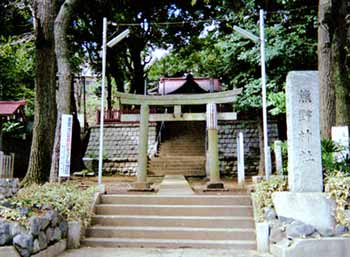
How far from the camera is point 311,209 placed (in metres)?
4.92

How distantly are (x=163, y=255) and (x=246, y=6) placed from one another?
357 inches

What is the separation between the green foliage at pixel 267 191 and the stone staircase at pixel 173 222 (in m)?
0.35

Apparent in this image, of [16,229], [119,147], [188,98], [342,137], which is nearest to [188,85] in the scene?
[119,147]

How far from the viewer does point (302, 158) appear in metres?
5.07

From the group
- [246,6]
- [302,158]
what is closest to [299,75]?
[302,158]

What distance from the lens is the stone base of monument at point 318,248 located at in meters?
4.52

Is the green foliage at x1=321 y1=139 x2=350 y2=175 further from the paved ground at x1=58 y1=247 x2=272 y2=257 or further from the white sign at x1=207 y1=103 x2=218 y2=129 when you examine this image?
the white sign at x1=207 y1=103 x2=218 y2=129

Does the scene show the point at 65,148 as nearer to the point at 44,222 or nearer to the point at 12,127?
the point at 44,222

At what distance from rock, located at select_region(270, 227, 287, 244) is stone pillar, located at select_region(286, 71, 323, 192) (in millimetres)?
602

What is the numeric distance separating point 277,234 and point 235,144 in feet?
34.7

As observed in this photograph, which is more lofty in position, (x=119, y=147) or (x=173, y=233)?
(x=119, y=147)

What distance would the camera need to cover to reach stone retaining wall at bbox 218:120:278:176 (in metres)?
14.9

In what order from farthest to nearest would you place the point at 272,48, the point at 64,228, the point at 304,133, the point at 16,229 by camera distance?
the point at 272,48 → the point at 64,228 → the point at 304,133 → the point at 16,229

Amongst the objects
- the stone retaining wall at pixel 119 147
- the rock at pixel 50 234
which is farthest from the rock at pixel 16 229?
the stone retaining wall at pixel 119 147
